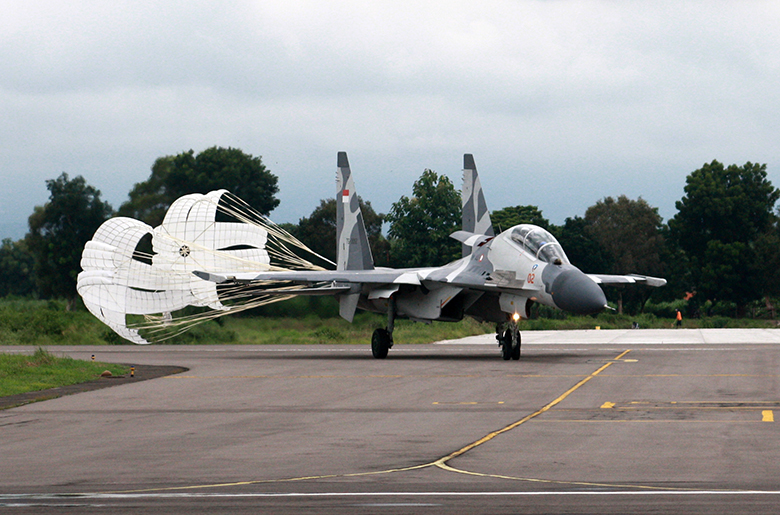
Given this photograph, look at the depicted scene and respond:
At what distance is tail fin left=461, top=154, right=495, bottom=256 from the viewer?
34.0m

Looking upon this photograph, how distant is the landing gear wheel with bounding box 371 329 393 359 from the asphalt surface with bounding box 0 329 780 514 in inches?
221

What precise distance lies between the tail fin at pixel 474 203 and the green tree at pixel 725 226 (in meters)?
53.4

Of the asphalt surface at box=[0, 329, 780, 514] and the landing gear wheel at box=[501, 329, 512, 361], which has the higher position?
the landing gear wheel at box=[501, 329, 512, 361]

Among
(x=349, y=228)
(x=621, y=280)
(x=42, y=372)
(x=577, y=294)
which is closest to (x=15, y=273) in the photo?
(x=349, y=228)

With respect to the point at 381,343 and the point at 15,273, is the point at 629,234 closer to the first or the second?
the point at 381,343

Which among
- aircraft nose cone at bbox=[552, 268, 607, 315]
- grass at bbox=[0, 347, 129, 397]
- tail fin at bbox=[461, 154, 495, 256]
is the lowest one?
grass at bbox=[0, 347, 129, 397]

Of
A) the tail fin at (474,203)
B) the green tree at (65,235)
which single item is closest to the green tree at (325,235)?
the green tree at (65,235)

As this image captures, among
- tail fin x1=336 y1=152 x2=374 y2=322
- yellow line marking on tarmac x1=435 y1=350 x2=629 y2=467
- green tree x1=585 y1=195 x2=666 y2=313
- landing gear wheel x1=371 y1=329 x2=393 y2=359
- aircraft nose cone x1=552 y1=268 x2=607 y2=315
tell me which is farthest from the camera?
green tree x1=585 y1=195 x2=666 y2=313

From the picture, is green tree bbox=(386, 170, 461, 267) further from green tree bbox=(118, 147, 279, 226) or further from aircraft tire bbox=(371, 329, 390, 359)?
aircraft tire bbox=(371, 329, 390, 359)

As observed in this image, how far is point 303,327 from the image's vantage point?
4572cm

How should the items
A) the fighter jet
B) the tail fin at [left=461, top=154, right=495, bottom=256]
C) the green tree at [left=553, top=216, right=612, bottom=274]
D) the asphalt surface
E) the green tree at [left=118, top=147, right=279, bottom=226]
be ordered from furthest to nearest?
1. the green tree at [left=553, top=216, right=612, bottom=274]
2. the green tree at [left=118, top=147, right=279, bottom=226]
3. the tail fin at [left=461, top=154, right=495, bottom=256]
4. the fighter jet
5. the asphalt surface

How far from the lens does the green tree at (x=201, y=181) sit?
7581 cm

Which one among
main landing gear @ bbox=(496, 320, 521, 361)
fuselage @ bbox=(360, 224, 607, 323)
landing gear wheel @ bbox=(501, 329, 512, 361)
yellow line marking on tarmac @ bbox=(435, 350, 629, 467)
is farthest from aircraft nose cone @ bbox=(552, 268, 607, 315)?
yellow line marking on tarmac @ bbox=(435, 350, 629, 467)

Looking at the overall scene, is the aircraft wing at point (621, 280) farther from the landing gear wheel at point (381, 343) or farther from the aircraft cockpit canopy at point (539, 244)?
the landing gear wheel at point (381, 343)
